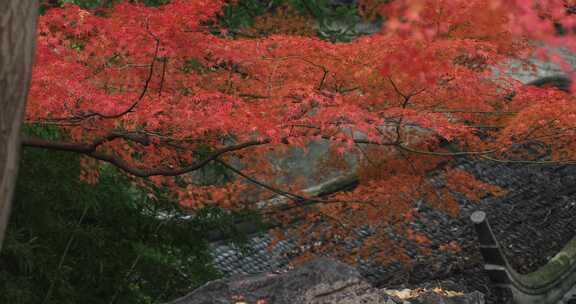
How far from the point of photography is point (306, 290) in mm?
5234

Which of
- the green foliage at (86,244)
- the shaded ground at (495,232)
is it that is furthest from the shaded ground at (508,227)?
the green foliage at (86,244)

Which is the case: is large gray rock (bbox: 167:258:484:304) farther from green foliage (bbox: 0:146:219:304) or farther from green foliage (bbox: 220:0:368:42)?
green foliage (bbox: 220:0:368:42)

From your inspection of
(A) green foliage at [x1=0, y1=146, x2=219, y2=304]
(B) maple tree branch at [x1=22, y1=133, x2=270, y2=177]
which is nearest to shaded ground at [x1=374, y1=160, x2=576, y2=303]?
(A) green foliage at [x1=0, y1=146, x2=219, y2=304]

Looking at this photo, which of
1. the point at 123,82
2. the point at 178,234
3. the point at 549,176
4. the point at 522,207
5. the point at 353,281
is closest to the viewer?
the point at 353,281

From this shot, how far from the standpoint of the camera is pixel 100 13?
33.0ft

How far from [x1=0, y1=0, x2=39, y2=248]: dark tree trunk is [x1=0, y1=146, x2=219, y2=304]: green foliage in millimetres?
3322

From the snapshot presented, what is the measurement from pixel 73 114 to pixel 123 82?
92cm

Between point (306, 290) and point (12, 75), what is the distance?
9.61 feet

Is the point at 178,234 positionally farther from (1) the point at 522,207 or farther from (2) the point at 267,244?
(1) the point at 522,207

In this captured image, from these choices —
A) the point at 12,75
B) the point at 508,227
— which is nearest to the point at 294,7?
the point at 508,227

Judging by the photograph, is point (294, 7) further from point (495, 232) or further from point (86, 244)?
point (86, 244)

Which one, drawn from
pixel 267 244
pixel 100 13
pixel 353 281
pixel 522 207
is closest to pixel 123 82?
pixel 353 281

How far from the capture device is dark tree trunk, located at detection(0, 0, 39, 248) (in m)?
2.91

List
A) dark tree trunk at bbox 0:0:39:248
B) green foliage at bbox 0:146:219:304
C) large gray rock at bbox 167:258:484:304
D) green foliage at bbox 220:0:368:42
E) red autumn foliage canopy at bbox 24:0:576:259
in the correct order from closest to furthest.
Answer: dark tree trunk at bbox 0:0:39:248
large gray rock at bbox 167:258:484:304
red autumn foliage canopy at bbox 24:0:576:259
green foliage at bbox 0:146:219:304
green foliage at bbox 220:0:368:42
